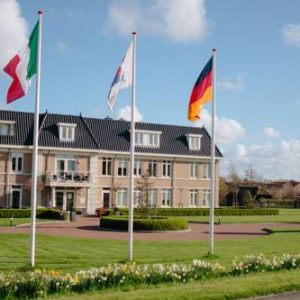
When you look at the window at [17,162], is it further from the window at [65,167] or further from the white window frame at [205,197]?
the white window frame at [205,197]

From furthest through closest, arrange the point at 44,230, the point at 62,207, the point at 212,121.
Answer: the point at 62,207 < the point at 44,230 < the point at 212,121

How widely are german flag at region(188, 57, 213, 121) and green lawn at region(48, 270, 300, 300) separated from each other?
6.64 m

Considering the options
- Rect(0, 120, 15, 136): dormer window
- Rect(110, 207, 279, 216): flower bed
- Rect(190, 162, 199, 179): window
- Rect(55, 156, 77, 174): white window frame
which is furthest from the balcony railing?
Rect(190, 162, 199, 179): window

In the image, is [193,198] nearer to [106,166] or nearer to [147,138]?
[147,138]

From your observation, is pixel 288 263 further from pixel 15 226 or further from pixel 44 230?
pixel 15 226

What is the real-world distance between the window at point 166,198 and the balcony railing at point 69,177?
9197 mm

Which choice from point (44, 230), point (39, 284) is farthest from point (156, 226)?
point (39, 284)

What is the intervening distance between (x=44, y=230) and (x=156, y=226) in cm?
635

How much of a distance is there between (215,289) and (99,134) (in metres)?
44.5

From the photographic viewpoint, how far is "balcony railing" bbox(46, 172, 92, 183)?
4862 cm

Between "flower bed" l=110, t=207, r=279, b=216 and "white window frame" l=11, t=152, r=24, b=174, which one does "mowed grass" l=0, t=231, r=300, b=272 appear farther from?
"white window frame" l=11, t=152, r=24, b=174

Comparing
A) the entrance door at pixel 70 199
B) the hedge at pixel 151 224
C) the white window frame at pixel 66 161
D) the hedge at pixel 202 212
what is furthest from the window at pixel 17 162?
the hedge at pixel 151 224

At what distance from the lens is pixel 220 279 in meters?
12.4

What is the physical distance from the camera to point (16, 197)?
48.3 m
